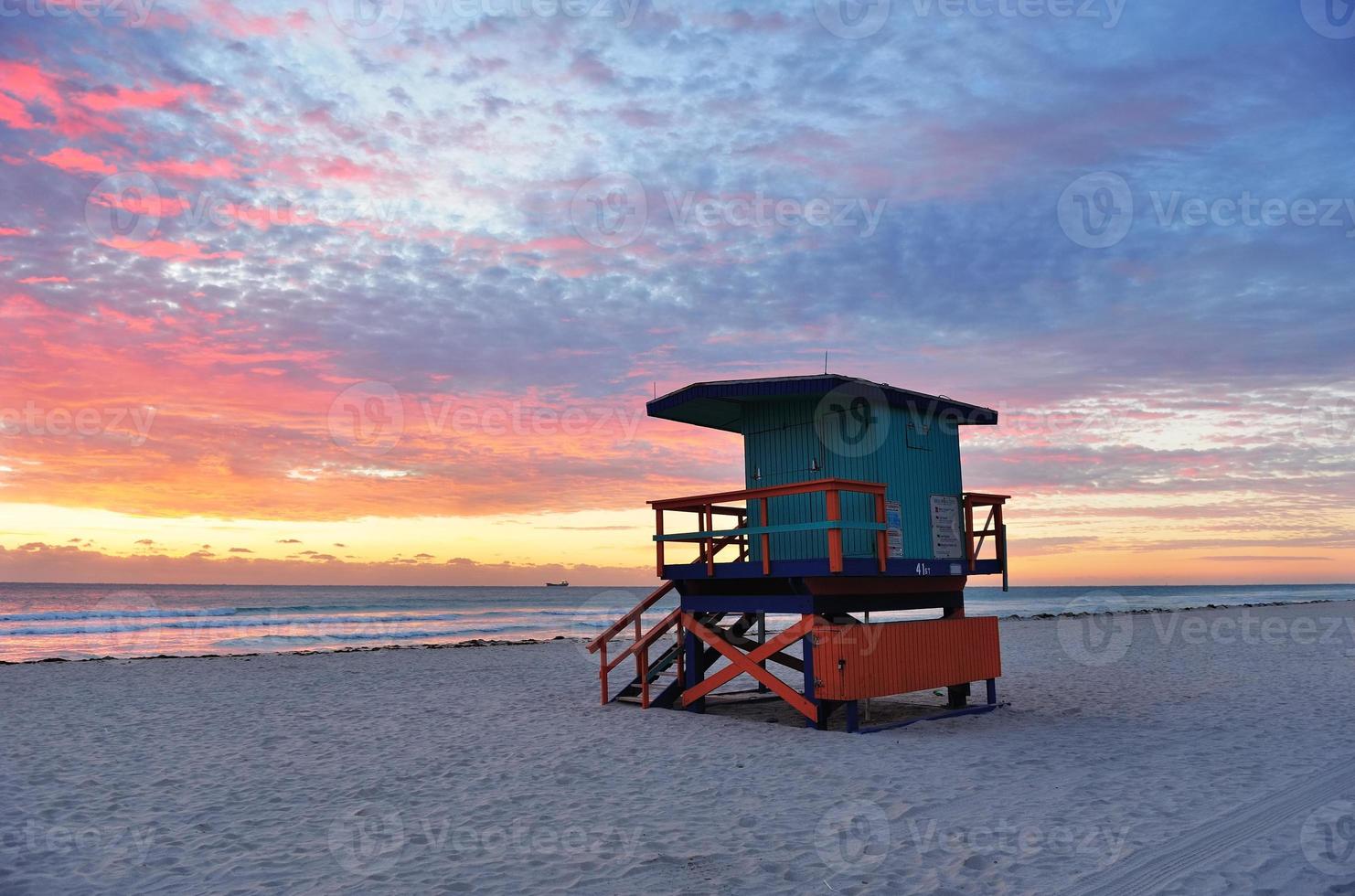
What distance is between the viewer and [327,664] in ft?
84.8

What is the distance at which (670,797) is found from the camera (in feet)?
29.3

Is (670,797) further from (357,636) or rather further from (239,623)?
(239,623)

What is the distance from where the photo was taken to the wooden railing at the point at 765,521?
1168cm

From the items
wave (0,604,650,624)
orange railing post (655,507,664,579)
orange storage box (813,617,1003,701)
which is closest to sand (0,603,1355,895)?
orange storage box (813,617,1003,701)

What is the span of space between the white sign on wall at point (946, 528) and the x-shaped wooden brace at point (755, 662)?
3.05m

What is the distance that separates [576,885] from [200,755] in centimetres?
767

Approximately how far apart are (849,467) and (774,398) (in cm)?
170

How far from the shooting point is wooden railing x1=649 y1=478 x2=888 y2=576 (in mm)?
11680

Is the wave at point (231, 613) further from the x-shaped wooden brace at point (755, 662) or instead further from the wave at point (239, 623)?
the x-shaped wooden brace at point (755, 662)

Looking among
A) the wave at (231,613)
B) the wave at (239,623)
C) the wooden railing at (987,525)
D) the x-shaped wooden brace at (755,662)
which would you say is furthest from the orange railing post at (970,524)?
the wave at (231,613)

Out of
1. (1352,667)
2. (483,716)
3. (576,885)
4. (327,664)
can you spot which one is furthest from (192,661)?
(1352,667)

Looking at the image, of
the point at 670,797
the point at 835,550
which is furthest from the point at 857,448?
the point at 670,797

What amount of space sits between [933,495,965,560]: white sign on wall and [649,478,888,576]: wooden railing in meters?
1.63

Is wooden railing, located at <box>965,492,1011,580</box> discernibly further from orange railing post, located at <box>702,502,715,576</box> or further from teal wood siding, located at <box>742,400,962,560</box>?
orange railing post, located at <box>702,502,715,576</box>
